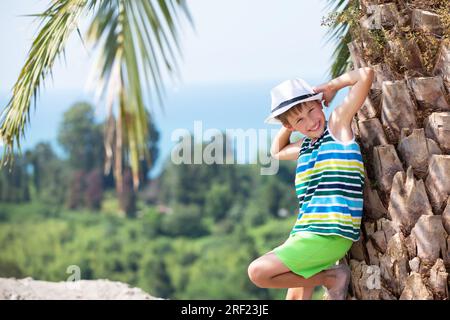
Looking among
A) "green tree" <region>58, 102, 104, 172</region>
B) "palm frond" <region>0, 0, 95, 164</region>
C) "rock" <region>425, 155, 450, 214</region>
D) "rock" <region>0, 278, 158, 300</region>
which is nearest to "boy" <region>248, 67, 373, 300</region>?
"rock" <region>425, 155, 450, 214</region>

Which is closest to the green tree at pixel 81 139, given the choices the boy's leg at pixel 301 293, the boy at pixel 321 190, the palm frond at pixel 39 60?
the palm frond at pixel 39 60

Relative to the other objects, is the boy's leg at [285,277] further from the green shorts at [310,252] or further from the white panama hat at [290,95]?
the white panama hat at [290,95]

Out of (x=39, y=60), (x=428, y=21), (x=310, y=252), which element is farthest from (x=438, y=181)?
(x=39, y=60)

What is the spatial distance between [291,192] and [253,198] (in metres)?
1.48

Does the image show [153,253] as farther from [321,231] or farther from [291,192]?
[321,231]

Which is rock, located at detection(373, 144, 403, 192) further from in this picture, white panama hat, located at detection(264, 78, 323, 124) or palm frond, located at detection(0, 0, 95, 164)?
palm frond, located at detection(0, 0, 95, 164)

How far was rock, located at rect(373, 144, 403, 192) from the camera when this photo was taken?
3.24 meters

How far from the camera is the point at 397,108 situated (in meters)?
3.29

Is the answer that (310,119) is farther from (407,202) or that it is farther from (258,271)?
(258,271)

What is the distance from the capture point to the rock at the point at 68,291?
5.09 meters

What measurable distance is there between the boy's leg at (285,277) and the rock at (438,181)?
0.48m

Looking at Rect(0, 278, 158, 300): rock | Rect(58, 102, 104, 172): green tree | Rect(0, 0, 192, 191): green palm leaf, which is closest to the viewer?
Rect(0, 0, 192, 191): green palm leaf

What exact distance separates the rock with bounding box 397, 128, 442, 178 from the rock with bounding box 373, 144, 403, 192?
43 mm
